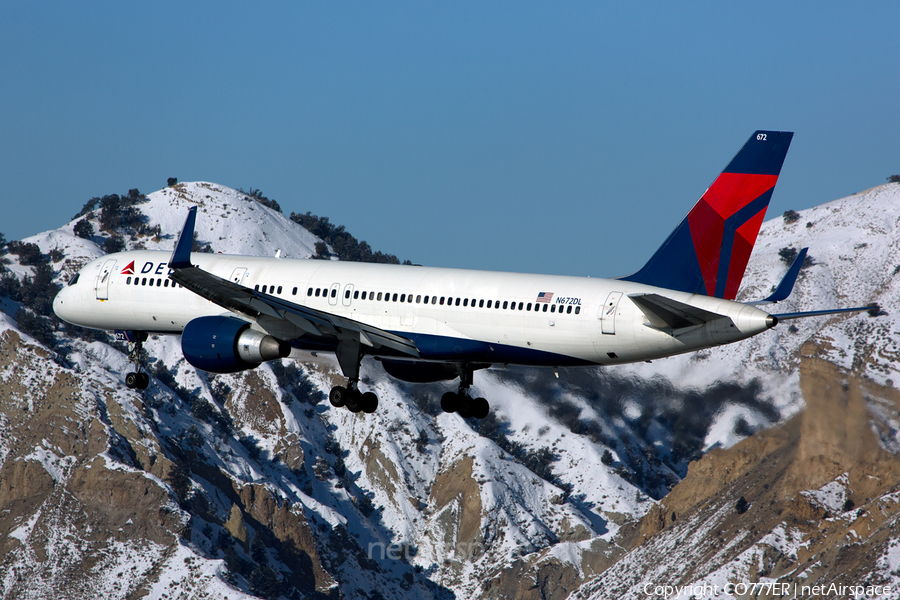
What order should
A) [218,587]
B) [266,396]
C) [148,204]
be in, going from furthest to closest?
[148,204] → [266,396] → [218,587]

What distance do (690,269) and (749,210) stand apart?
10.4 ft

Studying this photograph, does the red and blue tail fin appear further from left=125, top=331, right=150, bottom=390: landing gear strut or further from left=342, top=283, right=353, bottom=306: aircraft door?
Result: left=125, top=331, right=150, bottom=390: landing gear strut

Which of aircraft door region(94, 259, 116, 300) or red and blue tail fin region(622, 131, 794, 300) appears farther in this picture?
aircraft door region(94, 259, 116, 300)

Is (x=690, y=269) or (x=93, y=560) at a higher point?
(x=93, y=560)

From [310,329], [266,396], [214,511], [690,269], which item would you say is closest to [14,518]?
[214,511]

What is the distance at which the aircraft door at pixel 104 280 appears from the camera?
173ft

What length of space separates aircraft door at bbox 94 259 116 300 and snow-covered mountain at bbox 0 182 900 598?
40.3 meters

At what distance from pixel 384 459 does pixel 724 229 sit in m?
95.0

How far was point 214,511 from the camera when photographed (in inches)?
4678

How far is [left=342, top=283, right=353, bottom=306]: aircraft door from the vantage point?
1880 inches

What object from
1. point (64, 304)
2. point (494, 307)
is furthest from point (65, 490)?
point (494, 307)

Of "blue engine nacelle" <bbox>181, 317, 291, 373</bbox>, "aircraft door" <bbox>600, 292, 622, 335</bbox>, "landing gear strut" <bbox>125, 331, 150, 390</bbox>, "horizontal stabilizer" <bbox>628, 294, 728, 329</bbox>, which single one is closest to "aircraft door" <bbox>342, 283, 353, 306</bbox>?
"blue engine nacelle" <bbox>181, 317, 291, 373</bbox>

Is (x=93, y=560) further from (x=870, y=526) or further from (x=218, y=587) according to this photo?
(x=870, y=526)

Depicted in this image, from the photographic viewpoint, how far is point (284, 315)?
149 ft
